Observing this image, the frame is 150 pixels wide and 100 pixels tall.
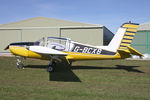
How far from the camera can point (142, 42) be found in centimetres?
2548

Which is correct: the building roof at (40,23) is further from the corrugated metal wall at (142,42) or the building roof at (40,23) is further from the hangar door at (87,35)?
the corrugated metal wall at (142,42)

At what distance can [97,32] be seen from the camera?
2539cm

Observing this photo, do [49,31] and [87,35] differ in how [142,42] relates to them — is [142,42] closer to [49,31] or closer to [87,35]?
[87,35]

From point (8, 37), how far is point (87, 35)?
12.9m

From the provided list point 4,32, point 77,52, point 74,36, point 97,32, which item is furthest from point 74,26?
point 77,52

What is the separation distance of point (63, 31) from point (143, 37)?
38.7 ft

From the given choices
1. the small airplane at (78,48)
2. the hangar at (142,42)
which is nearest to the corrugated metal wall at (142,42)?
the hangar at (142,42)

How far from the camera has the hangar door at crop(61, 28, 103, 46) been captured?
25.3m

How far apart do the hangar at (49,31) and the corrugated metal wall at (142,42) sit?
16.1 feet

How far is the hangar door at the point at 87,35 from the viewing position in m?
25.3

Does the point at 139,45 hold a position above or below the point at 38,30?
below

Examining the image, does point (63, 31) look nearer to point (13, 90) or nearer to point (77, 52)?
point (77, 52)

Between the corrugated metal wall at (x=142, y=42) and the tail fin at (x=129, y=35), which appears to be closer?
the tail fin at (x=129, y=35)

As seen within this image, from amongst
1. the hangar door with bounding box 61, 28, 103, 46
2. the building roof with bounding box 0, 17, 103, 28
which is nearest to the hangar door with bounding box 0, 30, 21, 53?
the building roof with bounding box 0, 17, 103, 28
